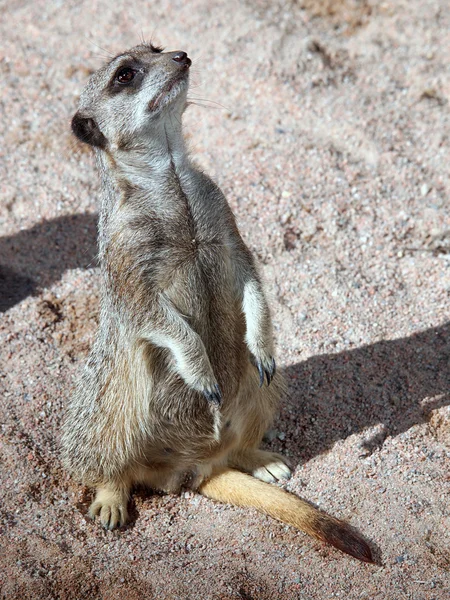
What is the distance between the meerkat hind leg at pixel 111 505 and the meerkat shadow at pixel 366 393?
2.29ft

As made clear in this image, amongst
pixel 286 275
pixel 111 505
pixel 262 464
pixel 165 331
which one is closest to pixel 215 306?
pixel 165 331

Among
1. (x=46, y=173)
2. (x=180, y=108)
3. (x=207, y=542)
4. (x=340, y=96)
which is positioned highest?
(x=180, y=108)

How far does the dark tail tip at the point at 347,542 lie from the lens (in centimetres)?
251


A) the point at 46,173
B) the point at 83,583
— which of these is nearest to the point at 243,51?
the point at 46,173

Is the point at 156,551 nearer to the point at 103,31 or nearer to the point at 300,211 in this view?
the point at 300,211

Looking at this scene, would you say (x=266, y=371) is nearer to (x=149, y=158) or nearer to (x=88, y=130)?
(x=149, y=158)

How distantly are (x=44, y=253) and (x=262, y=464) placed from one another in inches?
65.1

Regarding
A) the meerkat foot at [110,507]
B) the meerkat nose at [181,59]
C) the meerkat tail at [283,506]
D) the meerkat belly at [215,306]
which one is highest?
the meerkat nose at [181,59]

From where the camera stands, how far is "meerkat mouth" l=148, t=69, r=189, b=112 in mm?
A: 2537

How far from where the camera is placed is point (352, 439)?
9.92ft

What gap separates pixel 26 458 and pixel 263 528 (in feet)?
3.15

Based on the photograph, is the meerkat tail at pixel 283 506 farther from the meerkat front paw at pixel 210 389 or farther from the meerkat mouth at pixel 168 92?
the meerkat mouth at pixel 168 92

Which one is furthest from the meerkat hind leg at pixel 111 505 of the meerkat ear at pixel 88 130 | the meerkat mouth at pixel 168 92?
the meerkat mouth at pixel 168 92

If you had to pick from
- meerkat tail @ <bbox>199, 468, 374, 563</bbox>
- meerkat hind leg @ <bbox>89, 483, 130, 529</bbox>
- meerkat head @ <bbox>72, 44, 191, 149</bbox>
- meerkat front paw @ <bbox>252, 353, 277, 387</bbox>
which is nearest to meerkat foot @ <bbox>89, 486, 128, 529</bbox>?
meerkat hind leg @ <bbox>89, 483, 130, 529</bbox>
